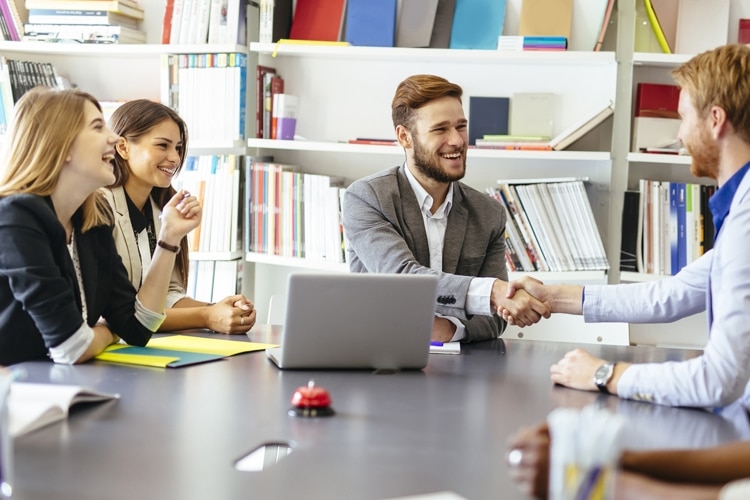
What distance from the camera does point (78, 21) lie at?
386 cm

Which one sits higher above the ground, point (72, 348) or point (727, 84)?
point (727, 84)

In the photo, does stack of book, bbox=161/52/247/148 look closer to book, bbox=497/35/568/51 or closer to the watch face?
book, bbox=497/35/568/51

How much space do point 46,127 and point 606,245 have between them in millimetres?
2174

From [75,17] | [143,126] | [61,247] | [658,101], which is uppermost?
[75,17]

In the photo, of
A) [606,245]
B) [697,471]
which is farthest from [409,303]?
[606,245]

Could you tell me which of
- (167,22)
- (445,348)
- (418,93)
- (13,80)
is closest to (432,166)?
(418,93)

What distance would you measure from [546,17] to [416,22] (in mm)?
497

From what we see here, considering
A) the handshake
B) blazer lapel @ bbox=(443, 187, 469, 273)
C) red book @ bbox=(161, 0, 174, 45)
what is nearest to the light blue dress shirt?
the handshake

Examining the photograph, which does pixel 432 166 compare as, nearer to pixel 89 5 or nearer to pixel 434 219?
pixel 434 219

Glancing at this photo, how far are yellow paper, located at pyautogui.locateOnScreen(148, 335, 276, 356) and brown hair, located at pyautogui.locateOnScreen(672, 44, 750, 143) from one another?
3.80 feet

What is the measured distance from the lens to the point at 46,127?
2.11 metres

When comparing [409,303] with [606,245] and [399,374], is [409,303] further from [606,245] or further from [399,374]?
[606,245]

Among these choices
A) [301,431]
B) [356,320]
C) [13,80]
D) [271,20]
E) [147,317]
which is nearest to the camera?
[301,431]

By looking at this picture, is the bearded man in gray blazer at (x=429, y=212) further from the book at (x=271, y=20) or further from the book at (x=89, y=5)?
the book at (x=89, y=5)
